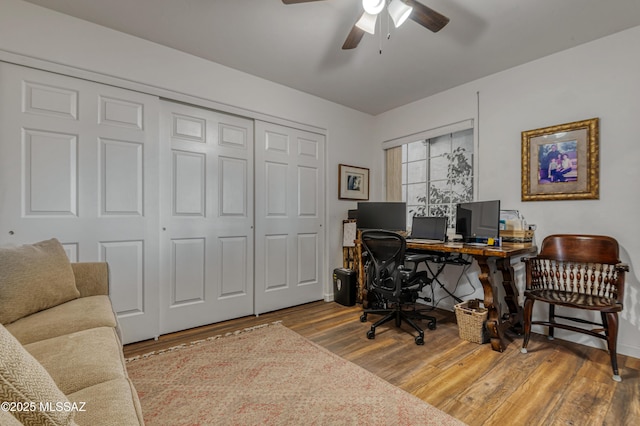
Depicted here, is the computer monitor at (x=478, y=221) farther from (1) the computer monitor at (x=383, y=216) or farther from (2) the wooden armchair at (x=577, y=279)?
(1) the computer monitor at (x=383, y=216)

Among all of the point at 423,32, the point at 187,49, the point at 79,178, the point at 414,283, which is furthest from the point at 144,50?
the point at 414,283

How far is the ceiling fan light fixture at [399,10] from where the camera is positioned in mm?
1645

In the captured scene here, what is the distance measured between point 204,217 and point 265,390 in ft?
5.58

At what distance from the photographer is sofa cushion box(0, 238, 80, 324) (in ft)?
4.70

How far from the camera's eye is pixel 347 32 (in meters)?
2.35

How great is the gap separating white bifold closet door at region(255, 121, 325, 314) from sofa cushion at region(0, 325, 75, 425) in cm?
262

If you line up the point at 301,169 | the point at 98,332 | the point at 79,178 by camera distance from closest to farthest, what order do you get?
the point at 98,332 → the point at 79,178 → the point at 301,169

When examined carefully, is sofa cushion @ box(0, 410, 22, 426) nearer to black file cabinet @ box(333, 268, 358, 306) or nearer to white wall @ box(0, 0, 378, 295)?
white wall @ box(0, 0, 378, 295)

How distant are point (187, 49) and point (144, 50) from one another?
1.14 ft

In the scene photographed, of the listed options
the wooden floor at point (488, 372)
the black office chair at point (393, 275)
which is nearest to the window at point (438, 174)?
the black office chair at point (393, 275)

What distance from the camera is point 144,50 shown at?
2.48 meters

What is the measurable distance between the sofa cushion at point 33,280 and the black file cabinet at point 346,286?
248 cm

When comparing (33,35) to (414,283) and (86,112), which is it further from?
(414,283)

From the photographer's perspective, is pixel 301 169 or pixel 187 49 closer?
pixel 187 49
